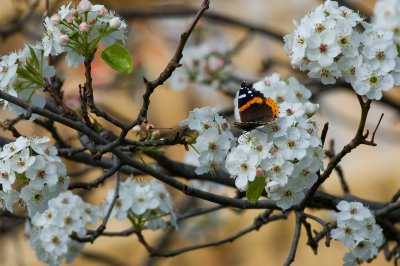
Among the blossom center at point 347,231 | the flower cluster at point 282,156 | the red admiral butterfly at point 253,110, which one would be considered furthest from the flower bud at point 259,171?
the blossom center at point 347,231

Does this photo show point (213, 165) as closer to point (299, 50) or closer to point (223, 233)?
point (299, 50)

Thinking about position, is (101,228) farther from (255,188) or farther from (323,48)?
(323,48)

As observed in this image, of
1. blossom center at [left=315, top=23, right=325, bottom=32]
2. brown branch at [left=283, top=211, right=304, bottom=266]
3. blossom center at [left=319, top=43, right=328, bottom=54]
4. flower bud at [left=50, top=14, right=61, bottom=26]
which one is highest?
blossom center at [left=315, top=23, right=325, bottom=32]

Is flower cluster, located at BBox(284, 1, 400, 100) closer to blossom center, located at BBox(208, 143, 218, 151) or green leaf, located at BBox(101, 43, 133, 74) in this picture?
blossom center, located at BBox(208, 143, 218, 151)

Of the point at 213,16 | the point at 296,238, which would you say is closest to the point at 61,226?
the point at 296,238

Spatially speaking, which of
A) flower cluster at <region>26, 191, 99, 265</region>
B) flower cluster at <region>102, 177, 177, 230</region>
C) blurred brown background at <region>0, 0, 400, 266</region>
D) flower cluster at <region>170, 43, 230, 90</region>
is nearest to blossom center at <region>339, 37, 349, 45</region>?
flower cluster at <region>102, 177, 177, 230</region>

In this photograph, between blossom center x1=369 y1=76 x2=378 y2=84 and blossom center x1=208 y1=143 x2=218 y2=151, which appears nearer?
blossom center x1=369 y1=76 x2=378 y2=84

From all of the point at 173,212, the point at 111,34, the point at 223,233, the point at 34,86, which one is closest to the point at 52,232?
the point at 173,212
